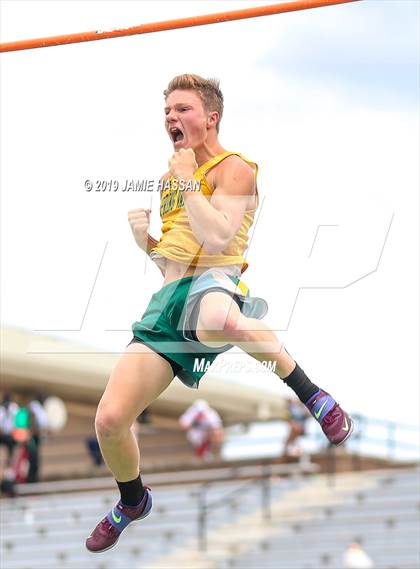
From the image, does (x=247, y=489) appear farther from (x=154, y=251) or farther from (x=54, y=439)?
(x=154, y=251)

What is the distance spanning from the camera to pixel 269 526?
16.5 m

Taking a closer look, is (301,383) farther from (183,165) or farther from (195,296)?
(183,165)

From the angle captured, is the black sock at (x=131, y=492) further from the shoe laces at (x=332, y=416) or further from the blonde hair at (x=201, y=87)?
the blonde hair at (x=201, y=87)

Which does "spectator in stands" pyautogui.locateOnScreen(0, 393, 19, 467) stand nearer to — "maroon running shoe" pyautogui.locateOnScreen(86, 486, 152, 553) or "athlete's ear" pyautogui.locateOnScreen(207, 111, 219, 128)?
"maroon running shoe" pyautogui.locateOnScreen(86, 486, 152, 553)

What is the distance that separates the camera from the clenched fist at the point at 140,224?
6.86 m

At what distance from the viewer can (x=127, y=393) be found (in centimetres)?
644

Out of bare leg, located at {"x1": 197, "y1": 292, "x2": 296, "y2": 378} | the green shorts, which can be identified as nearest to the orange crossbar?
the green shorts

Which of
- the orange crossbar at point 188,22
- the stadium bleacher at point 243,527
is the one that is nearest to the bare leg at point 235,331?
the orange crossbar at point 188,22

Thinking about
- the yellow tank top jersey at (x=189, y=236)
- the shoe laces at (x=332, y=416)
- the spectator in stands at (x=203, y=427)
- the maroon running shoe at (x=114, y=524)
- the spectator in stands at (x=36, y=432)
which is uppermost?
the yellow tank top jersey at (x=189, y=236)

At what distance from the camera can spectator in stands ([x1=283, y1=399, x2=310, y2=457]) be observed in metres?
18.0

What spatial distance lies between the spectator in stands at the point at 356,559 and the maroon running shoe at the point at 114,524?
291 inches

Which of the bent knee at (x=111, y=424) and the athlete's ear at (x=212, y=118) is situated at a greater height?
the athlete's ear at (x=212, y=118)

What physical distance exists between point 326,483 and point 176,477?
7.66ft

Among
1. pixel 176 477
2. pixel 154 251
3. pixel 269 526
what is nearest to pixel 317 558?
pixel 269 526
